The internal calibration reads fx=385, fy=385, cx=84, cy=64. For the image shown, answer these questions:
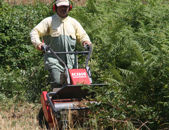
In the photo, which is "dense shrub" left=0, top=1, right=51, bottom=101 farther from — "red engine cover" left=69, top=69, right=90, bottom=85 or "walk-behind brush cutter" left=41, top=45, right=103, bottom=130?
"red engine cover" left=69, top=69, right=90, bottom=85

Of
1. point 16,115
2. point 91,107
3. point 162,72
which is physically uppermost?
point 162,72

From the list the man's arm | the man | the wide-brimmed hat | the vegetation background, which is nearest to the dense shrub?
the vegetation background

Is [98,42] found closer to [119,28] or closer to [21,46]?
[119,28]

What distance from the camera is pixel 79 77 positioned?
5.91 meters

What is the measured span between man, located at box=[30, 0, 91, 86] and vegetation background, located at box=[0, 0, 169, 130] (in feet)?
2.54

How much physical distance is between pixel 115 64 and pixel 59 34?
4.38 feet

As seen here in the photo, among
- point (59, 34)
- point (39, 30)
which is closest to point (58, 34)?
point (59, 34)

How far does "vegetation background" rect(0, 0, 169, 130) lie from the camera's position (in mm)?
4965

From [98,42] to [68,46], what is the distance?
190cm

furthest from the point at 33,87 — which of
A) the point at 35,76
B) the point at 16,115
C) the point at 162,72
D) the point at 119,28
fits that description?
the point at 162,72

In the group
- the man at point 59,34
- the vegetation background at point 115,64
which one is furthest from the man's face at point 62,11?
the vegetation background at point 115,64

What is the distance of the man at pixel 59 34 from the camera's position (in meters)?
6.61

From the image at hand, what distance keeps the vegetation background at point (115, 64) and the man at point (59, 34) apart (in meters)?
0.78

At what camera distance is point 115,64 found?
7426mm
